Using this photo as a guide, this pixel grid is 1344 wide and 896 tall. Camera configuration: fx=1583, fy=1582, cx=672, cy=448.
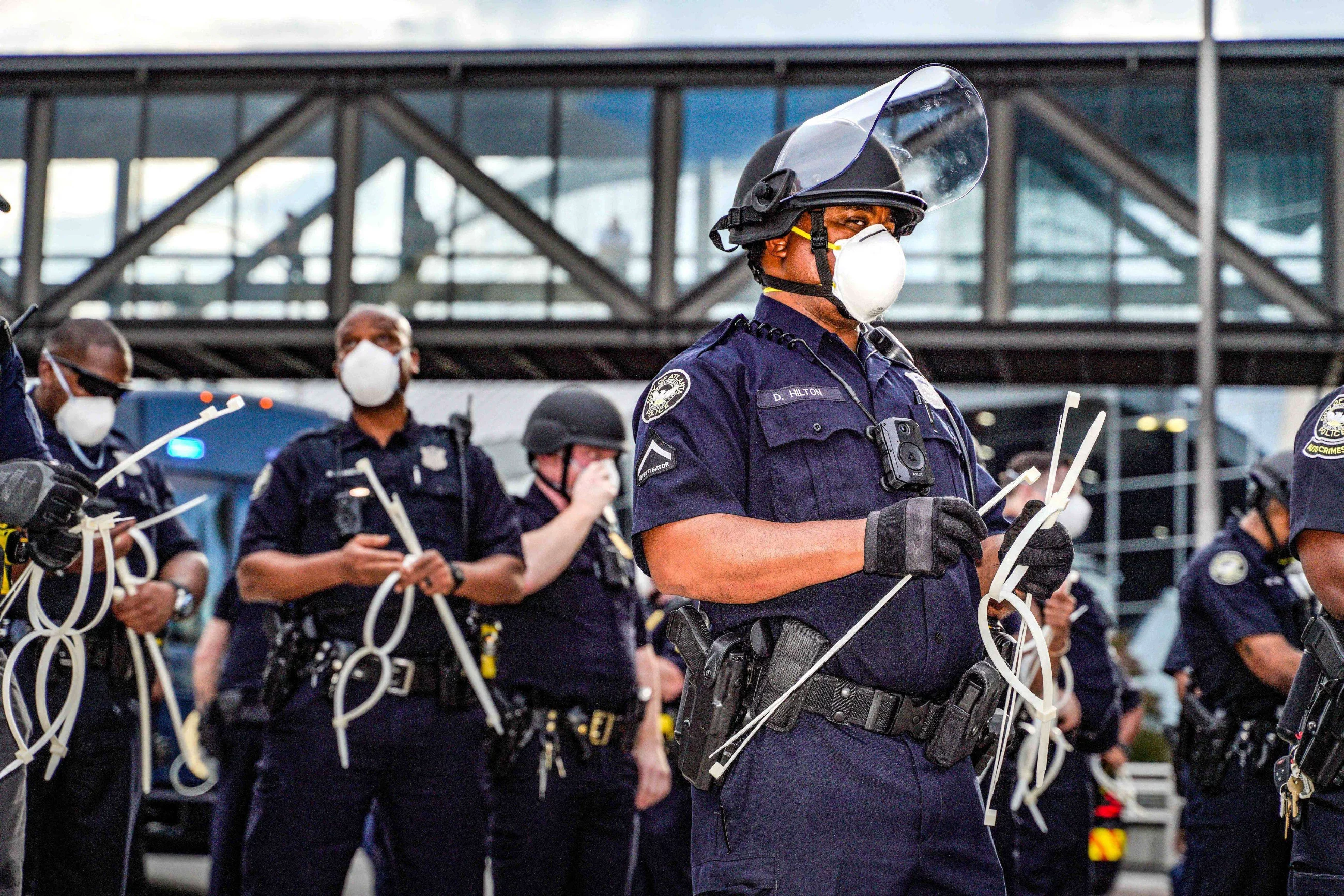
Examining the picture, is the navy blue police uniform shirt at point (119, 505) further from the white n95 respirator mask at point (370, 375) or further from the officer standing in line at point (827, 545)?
the officer standing in line at point (827, 545)

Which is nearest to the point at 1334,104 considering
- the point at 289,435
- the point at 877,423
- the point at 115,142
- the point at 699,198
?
the point at 699,198

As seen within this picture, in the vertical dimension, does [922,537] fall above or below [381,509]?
below

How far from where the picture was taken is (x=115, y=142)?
20.8 meters

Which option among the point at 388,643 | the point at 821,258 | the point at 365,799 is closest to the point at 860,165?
the point at 821,258

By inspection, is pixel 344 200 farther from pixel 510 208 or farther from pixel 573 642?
pixel 573 642

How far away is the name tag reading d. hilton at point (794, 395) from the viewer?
351 centimetres

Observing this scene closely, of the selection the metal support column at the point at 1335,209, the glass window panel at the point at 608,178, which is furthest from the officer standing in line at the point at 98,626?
the metal support column at the point at 1335,209

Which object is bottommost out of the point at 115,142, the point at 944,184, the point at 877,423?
the point at 877,423

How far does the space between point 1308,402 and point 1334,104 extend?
10.1 meters

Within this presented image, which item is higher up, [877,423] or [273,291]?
[273,291]

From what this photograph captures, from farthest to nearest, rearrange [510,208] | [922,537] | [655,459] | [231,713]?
1. [510,208]
2. [231,713]
3. [655,459]
4. [922,537]

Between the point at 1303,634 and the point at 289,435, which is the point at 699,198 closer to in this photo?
the point at 289,435

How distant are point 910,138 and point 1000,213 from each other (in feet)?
50.9

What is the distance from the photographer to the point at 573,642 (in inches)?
252
